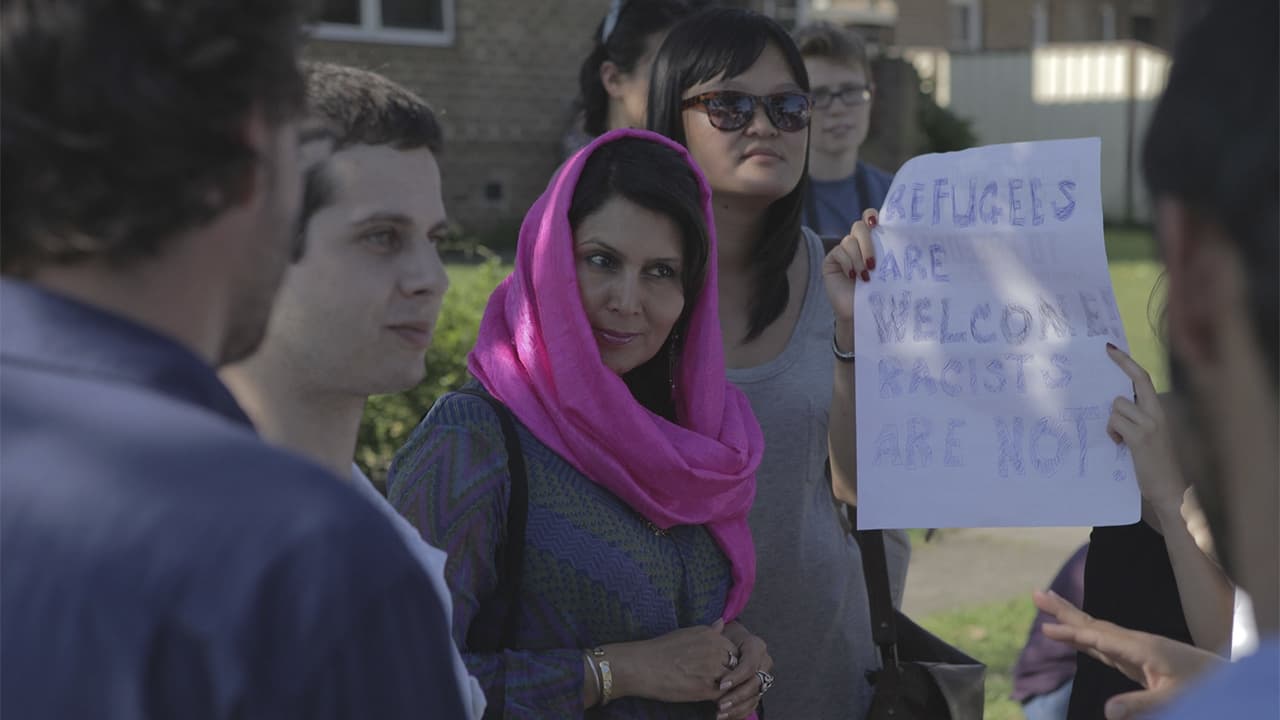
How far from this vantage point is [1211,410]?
92 centimetres

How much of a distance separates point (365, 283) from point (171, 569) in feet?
2.87

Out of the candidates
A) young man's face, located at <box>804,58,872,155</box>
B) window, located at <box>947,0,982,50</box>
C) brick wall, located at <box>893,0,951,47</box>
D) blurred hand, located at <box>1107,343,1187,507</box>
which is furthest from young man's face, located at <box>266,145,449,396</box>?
window, located at <box>947,0,982,50</box>

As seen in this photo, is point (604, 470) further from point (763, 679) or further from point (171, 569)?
point (171, 569)

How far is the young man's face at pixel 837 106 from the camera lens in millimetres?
4859

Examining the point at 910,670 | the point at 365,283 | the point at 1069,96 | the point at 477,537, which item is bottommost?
the point at 910,670

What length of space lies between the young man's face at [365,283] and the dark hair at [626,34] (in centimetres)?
233

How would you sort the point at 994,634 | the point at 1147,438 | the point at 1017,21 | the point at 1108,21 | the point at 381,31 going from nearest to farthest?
the point at 1147,438 → the point at 994,634 → the point at 381,31 → the point at 1017,21 → the point at 1108,21

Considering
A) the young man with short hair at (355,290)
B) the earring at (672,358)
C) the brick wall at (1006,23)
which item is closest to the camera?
the young man with short hair at (355,290)

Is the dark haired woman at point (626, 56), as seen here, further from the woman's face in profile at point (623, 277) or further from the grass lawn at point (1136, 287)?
the grass lawn at point (1136, 287)

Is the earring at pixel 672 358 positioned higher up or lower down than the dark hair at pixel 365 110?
lower down

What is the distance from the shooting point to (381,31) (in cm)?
1403

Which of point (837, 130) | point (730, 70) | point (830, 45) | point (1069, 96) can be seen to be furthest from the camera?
point (1069, 96)

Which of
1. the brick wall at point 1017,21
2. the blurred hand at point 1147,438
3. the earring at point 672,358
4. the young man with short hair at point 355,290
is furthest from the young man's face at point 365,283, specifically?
the brick wall at point 1017,21

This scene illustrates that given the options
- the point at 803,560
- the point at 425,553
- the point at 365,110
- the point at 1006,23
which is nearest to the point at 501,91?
the point at 803,560
